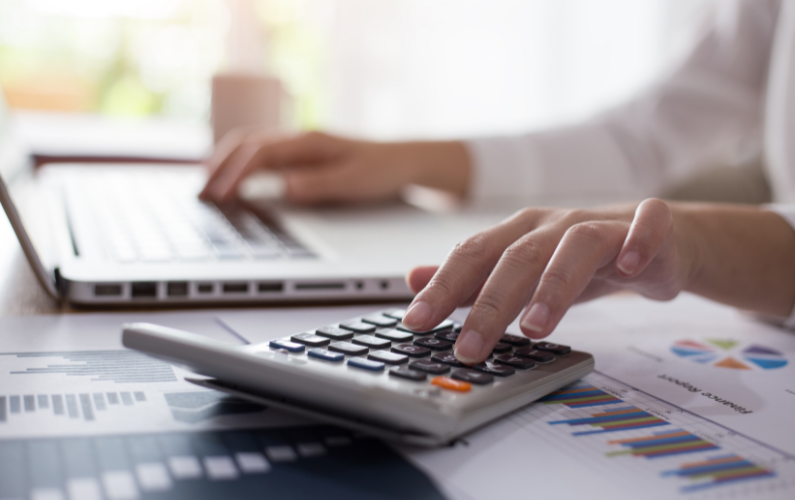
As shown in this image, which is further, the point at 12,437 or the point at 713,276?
the point at 713,276

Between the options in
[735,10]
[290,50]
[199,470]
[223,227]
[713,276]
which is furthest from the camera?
[290,50]

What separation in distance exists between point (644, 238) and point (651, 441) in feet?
0.41

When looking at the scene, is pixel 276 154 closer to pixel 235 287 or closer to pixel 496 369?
pixel 235 287

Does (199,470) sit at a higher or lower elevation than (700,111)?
lower

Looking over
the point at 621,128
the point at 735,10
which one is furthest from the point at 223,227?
the point at 735,10

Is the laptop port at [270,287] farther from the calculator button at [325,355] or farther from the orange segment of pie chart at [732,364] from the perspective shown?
the orange segment of pie chart at [732,364]

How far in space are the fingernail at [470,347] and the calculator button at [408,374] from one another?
3 cm

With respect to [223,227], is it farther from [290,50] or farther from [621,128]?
[290,50]

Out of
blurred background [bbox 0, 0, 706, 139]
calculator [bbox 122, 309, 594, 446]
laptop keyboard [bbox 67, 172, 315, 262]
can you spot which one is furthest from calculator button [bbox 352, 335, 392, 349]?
blurred background [bbox 0, 0, 706, 139]

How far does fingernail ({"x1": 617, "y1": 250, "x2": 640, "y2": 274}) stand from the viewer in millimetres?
350

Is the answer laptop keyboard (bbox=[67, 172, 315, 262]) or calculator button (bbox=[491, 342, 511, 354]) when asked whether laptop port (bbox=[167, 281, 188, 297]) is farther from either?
calculator button (bbox=[491, 342, 511, 354])

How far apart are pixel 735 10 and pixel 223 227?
75cm

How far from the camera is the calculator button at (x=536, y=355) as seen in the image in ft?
1.06

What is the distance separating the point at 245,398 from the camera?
282 millimetres
